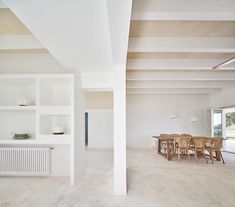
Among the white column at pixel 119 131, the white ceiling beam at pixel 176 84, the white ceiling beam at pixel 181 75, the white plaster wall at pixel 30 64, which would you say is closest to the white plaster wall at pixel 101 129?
the white ceiling beam at pixel 176 84

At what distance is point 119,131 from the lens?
3.44 meters

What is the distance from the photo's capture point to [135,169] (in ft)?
16.5

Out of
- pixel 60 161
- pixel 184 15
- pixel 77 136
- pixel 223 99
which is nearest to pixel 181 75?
pixel 184 15

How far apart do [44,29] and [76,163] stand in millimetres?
2869

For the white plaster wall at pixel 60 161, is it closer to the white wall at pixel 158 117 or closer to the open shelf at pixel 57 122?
the open shelf at pixel 57 122

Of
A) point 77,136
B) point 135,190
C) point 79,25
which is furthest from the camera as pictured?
A: point 77,136

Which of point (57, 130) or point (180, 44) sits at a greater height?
point (180, 44)

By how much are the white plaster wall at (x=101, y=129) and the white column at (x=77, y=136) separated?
4699 millimetres

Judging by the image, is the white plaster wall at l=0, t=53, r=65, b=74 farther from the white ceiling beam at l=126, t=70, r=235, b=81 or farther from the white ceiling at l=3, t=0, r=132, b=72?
the white ceiling beam at l=126, t=70, r=235, b=81

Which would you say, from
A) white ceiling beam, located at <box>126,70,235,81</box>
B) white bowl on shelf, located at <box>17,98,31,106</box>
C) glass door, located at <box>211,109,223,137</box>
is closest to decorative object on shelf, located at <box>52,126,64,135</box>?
white bowl on shelf, located at <box>17,98,31,106</box>

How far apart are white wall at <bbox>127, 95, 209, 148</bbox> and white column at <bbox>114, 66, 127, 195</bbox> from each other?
5779 mm

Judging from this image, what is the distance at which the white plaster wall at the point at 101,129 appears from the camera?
→ 9156 mm

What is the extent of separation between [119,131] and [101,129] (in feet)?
19.2

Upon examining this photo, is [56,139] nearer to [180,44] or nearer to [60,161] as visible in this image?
[60,161]
